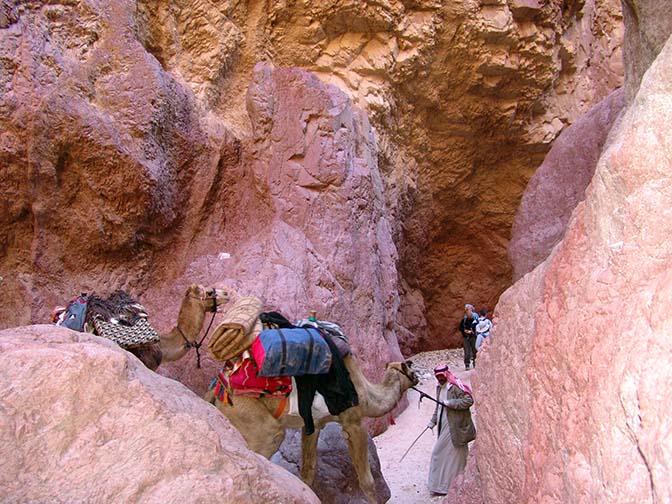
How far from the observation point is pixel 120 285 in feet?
23.7

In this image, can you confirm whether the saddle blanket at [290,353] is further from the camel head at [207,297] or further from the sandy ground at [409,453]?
the sandy ground at [409,453]

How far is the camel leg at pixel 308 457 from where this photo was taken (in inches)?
195

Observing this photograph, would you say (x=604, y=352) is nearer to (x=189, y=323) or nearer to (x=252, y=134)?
(x=189, y=323)

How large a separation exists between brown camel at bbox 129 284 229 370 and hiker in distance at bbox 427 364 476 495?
2144mm

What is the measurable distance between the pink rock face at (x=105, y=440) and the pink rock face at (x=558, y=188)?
6779mm

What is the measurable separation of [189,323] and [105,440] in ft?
11.6

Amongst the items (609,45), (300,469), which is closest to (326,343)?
(300,469)

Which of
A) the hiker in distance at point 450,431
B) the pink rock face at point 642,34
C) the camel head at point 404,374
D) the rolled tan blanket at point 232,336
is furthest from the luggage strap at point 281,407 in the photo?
the pink rock face at point 642,34

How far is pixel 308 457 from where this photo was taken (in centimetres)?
496

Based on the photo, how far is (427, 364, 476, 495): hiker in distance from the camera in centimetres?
558


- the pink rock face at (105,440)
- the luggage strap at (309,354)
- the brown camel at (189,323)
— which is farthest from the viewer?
the brown camel at (189,323)

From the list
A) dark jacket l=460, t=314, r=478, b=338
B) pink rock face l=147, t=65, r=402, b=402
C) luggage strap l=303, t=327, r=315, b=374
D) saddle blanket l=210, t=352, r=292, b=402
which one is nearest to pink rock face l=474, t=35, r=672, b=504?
luggage strap l=303, t=327, r=315, b=374

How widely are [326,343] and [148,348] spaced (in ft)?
5.64

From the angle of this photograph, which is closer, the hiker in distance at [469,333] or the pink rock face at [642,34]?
the pink rock face at [642,34]
